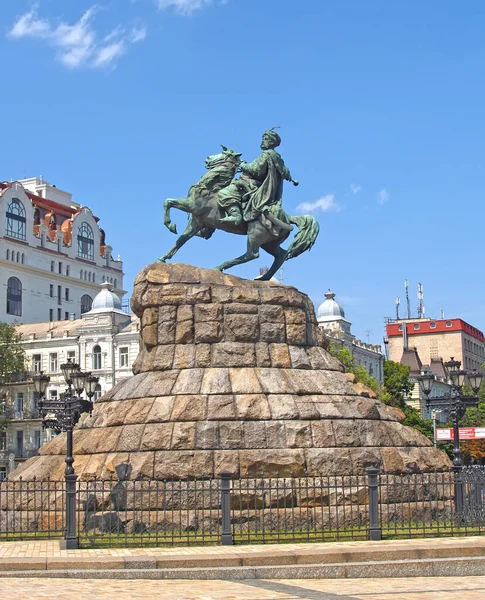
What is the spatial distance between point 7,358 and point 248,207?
41.9m

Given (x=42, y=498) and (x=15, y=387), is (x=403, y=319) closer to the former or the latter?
(x=15, y=387)

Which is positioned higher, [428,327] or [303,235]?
[428,327]

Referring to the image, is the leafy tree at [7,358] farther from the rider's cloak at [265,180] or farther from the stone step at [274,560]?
the stone step at [274,560]

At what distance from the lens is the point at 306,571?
13680 millimetres

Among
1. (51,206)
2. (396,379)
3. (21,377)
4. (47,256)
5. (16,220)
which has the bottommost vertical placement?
(21,377)

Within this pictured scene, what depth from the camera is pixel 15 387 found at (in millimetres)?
67250

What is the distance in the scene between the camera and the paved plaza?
11.7m

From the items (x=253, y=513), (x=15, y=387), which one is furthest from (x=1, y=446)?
(x=253, y=513)

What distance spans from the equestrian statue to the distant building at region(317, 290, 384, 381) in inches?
2013

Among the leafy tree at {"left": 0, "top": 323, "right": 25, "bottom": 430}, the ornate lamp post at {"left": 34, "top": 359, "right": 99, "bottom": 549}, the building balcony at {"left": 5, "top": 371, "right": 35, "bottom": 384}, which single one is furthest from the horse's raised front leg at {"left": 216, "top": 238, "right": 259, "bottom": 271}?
the building balcony at {"left": 5, "top": 371, "right": 35, "bottom": 384}

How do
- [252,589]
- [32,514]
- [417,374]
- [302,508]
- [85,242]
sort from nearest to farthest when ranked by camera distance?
[252,589], [302,508], [32,514], [85,242], [417,374]

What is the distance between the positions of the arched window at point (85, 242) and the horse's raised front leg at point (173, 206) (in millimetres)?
65966

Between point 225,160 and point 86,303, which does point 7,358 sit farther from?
point 225,160

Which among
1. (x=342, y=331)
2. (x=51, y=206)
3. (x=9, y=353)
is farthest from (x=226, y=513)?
(x=51, y=206)
